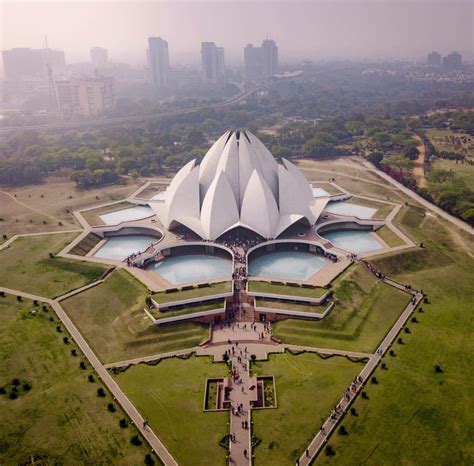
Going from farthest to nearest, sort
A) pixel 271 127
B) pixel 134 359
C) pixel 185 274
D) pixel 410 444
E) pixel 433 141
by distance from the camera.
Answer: pixel 271 127
pixel 433 141
pixel 185 274
pixel 134 359
pixel 410 444

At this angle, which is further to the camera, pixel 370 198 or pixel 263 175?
pixel 370 198

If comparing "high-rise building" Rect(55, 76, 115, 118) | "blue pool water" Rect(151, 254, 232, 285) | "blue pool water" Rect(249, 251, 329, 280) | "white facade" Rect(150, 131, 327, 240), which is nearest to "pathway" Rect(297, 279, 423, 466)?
"blue pool water" Rect(249, 251, 329, 280)

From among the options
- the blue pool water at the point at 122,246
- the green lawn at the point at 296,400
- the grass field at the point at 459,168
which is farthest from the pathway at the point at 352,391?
the grass field at the point at 459,168

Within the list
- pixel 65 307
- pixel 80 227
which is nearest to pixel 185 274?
pixel 65 307

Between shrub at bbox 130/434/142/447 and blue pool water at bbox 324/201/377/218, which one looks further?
blue pool water at bbox 324/201/377/218

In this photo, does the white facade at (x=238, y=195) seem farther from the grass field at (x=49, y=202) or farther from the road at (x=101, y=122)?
the road at (x=101, y=122)

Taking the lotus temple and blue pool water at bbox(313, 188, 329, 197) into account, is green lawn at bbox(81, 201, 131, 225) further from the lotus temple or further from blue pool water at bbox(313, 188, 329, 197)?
blue pool water at bbox(313, 188, 329, 197)

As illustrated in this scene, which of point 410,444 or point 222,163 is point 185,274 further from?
point 410,444
